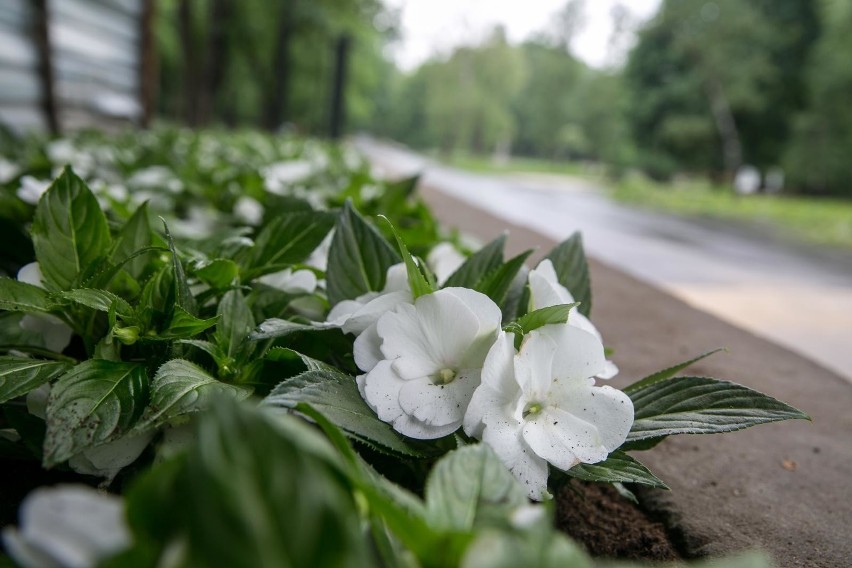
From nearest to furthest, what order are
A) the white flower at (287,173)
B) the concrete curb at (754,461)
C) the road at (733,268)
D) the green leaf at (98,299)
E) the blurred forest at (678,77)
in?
the green leaf at (98,299) → the concrete curb at (754,461) → the white flower at (287,173) → the road at (733,268) → the blurred forest at (678,77)

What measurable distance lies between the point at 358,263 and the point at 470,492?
Result: 0.51 meters

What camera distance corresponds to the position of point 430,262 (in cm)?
125

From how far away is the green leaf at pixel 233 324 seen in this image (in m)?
0.79

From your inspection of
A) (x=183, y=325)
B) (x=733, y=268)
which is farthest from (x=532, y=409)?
(x=733, y=268)

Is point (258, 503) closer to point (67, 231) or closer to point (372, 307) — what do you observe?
point (372, 307)

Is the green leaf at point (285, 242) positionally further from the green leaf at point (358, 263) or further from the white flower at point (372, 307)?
the white flower at point (372, 307)

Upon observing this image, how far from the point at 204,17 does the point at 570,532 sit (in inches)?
830

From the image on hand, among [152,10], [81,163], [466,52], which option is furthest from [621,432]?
[466,52]

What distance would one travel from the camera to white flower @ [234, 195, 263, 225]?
1.69 meters

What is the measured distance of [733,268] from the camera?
5922 millimetres

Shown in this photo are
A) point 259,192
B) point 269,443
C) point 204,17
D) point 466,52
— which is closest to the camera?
point 269,443

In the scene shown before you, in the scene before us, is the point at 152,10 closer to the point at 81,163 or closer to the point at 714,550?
the point at 81,163

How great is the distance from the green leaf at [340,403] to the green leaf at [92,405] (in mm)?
183

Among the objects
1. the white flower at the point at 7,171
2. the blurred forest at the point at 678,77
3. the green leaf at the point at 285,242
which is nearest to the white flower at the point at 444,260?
the green leaf at the point at 285,242
